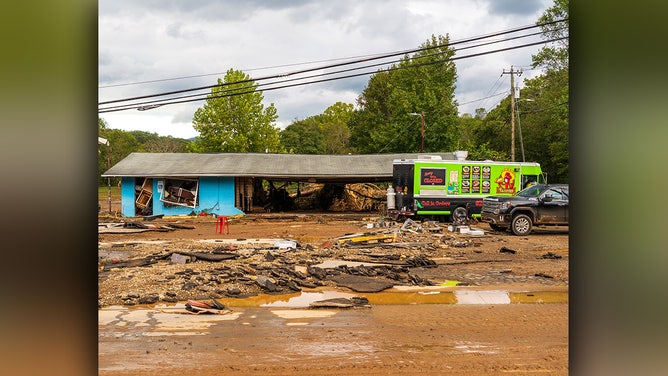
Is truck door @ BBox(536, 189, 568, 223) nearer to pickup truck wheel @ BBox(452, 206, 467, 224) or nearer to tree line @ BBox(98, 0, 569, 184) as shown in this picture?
pickup truck wheel @ BBox(452, 206, 467, 224)

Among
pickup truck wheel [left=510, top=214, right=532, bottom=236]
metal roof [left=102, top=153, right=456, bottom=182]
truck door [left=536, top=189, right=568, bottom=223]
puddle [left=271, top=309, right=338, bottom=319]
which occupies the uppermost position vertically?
metal roof [left=102, top=153, right=456, bottom=182]

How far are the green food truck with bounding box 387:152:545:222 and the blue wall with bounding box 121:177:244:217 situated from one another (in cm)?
1147

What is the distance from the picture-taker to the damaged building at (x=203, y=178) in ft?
98.2

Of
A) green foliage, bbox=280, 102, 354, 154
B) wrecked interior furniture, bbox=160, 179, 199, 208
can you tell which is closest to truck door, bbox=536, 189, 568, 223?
wrecked interior furniture, bbox=160, 179, 199, 208

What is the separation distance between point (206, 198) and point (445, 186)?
49.8 feet

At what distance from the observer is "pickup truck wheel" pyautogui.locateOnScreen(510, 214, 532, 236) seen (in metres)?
19.1

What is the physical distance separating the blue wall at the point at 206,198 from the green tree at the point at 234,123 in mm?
17335

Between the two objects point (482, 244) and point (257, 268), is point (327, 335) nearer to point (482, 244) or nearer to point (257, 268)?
point (257, 268)

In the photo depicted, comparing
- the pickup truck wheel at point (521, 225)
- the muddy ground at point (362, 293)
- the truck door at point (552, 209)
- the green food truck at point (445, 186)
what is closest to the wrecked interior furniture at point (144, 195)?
the muddy ground at point (362, 293)

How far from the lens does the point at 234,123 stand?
1897 inches

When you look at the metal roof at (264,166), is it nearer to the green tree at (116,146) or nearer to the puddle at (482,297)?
the puddle at (482,297)

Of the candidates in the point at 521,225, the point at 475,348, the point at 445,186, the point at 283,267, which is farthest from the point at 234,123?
the point at 475,348

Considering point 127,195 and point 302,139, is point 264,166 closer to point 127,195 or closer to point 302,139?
point 127,195
